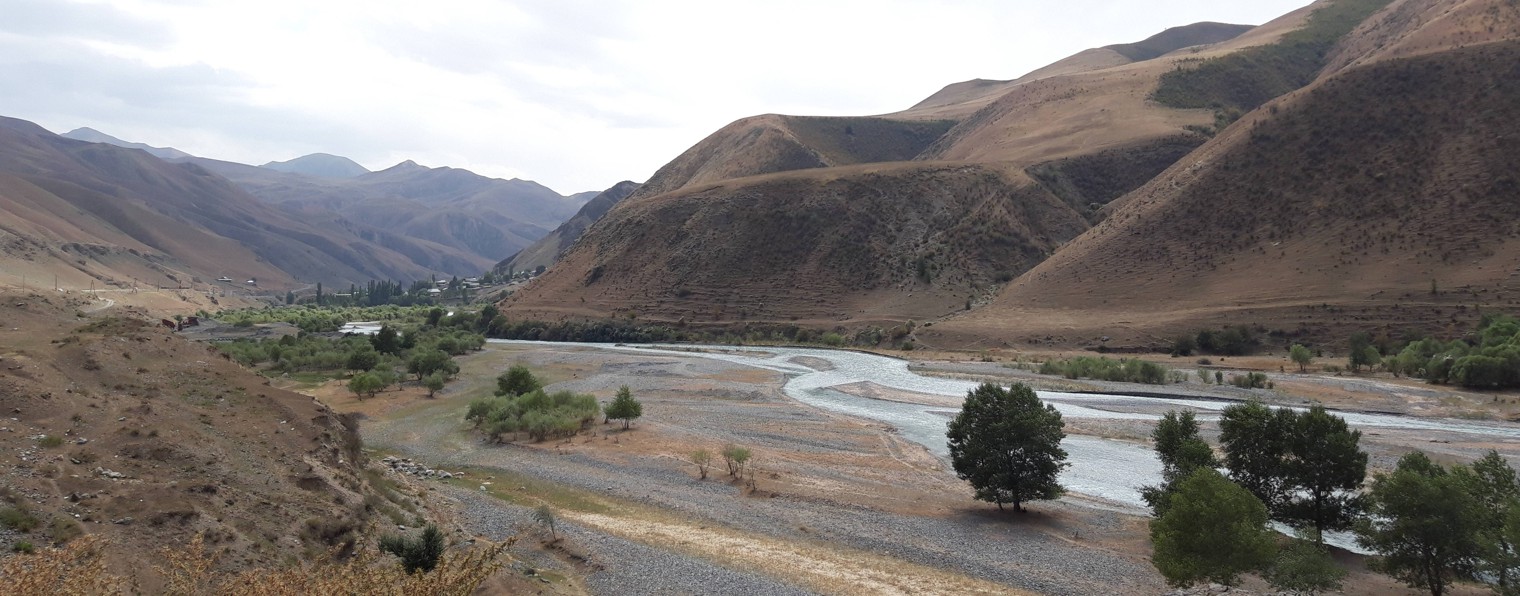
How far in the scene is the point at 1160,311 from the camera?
2928 inches

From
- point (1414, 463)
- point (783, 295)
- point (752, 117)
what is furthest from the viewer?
point (752, 117)

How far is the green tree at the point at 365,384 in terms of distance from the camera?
2076 inches

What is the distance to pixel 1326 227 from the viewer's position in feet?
243

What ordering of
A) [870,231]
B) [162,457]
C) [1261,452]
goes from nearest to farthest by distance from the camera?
[162,457], [1261,452], [870,231]

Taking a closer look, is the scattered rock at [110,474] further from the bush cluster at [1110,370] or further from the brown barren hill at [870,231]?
the brown barren hill at [870,231]

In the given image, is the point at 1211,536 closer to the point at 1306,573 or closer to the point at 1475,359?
the point at 1306,573

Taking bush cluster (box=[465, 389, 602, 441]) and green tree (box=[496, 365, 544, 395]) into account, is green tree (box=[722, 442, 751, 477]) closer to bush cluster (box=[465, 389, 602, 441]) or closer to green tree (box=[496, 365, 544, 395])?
bush cluster (box=[465, 389, 602, 441])

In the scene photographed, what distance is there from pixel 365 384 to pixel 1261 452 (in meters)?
50.0

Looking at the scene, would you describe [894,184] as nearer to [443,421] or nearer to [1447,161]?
[1447,161]

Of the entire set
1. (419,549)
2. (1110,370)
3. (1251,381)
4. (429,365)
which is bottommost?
(429,365)

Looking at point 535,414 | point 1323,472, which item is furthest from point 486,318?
point 1323,472

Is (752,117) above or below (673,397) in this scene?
above

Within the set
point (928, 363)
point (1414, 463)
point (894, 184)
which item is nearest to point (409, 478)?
point (1414, 463)

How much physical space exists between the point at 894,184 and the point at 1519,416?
8445 centimetres
